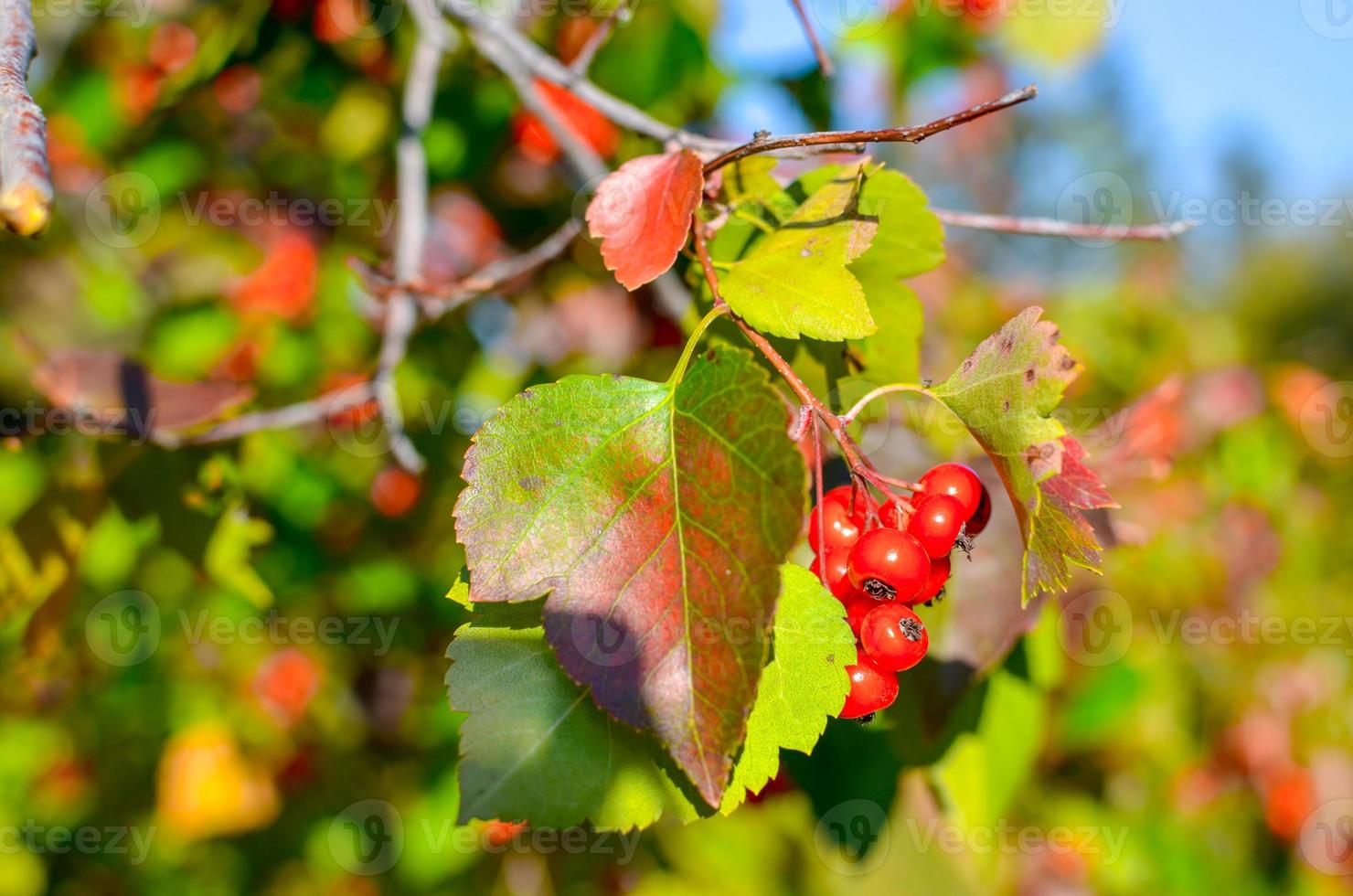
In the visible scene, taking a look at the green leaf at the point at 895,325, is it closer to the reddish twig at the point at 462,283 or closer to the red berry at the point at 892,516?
the red berry at the point at 892,516

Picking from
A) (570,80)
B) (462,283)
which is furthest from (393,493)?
(570,80)

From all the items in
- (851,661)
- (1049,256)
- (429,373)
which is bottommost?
(1049,256)

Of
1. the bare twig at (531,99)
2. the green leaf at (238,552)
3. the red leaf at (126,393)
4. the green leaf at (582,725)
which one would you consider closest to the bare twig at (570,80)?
the bare twig at (531,99)

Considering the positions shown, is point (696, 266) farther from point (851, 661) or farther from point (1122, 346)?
point (1122, 346)

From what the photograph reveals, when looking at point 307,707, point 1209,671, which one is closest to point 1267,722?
point 1209,671

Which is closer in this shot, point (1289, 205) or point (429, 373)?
point (429, 373)

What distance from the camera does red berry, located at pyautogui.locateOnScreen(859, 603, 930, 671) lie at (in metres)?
0.69

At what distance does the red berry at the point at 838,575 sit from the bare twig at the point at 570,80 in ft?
1.35

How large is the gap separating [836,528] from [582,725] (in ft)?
0.86

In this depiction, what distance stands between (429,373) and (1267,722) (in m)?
2.78

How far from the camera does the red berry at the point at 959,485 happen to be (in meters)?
0.74

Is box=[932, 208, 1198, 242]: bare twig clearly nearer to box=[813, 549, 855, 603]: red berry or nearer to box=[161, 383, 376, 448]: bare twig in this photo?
box=[813, 549, 855, 603]: red berry

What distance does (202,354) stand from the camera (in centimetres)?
216

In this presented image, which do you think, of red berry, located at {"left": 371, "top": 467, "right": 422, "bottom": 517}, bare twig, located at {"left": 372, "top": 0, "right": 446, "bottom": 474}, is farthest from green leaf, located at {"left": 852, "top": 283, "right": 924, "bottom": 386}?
red berry, located at {"left": 371, "top": 467, "right": 422, "bottom": 517}
